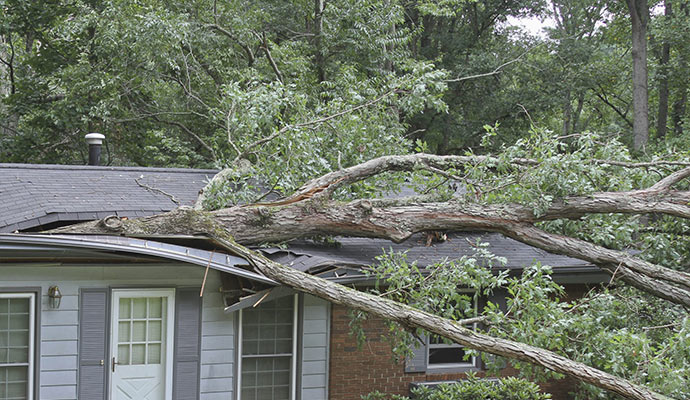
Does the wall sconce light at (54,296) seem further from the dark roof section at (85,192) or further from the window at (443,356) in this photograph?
the window at (443,356)

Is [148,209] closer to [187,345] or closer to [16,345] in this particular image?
[187,345]

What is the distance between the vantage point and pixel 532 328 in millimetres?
6605

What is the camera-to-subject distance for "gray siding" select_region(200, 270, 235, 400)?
775cm

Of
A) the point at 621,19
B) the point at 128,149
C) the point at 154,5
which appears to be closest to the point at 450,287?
the point at 154,5

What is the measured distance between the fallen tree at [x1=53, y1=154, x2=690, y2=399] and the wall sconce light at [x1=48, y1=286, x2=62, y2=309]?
66 cm

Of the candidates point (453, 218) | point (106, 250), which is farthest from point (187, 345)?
point (453, 218)

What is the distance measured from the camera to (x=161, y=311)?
25.1 feet

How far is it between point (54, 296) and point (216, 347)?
1.83 meters

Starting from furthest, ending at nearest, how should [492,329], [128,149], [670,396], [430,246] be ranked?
1. [128,149]
2. [430,246]
3. [492,329]
4. [670,396]

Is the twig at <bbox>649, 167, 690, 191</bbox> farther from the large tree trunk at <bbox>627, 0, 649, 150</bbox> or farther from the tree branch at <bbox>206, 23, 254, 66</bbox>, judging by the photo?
the tree branch at <bbox>206, 23, 254, 66</bbox>

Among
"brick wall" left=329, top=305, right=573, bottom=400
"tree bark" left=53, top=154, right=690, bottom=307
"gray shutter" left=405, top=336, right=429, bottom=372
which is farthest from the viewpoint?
"gray shutter" left=405, top=336, right=429, bottom=372

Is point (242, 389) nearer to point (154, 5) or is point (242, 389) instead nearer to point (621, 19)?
point (154, 5)

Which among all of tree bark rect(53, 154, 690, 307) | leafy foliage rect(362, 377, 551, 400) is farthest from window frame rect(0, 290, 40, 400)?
leafy foliage rect(362, 377, 551, 400)

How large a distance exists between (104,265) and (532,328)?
14.5ft
